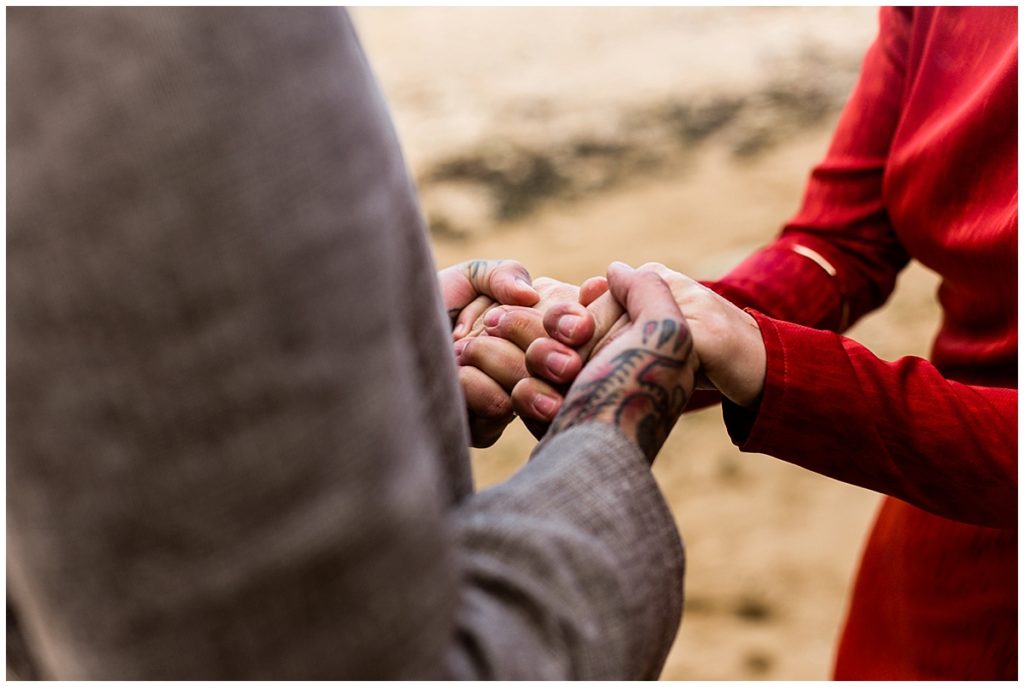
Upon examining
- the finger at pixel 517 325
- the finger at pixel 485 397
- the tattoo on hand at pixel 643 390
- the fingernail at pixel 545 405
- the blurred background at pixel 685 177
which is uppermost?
the tattoo on hand at pixel 643 390

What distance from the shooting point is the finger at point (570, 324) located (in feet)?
3.78

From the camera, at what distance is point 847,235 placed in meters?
1.55

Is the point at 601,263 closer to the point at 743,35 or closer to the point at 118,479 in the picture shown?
the point at 743,35

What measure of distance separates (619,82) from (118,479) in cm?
663

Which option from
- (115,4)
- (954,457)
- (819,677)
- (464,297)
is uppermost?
(115,4)

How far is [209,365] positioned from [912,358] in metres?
0.93

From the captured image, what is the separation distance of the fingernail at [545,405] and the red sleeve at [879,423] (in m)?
0.24

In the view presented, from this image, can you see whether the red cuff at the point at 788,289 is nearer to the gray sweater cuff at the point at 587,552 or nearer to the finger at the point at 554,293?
the finger at the point at 554,293

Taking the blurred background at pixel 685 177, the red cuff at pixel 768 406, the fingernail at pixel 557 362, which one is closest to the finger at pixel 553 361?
the fingernail at pixel 557 362

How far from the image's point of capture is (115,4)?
565mm

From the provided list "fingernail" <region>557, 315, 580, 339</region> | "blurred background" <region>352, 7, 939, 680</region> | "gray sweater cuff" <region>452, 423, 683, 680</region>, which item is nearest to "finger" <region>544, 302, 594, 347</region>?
"fingernail" <region>557, 315, 580, 339</region>

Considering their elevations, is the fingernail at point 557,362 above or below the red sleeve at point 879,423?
above

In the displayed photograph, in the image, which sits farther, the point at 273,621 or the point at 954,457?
the point at 954,457

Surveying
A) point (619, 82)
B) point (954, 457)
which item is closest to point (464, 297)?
point (954, 457)
